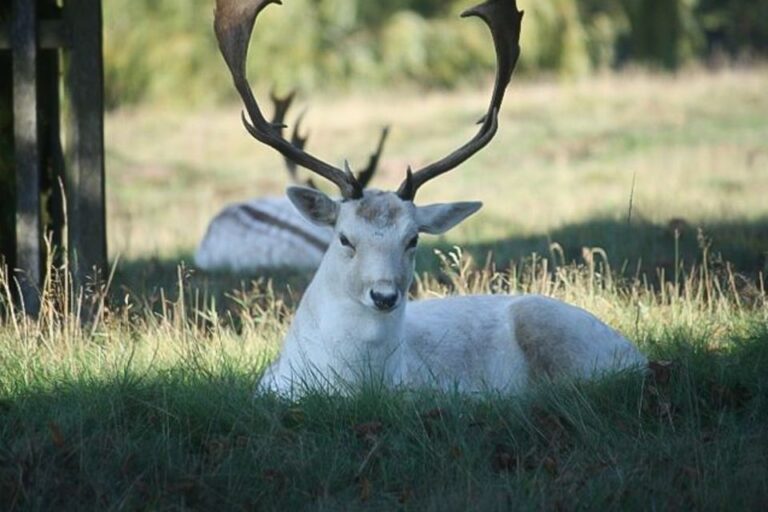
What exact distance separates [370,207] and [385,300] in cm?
59

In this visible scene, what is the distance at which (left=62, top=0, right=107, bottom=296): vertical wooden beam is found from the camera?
903 centimetres

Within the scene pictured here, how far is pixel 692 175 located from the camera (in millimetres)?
19188

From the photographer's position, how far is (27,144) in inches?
353

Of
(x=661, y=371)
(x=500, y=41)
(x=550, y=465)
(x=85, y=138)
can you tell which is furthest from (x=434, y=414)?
Answer: (x=85, y=138)

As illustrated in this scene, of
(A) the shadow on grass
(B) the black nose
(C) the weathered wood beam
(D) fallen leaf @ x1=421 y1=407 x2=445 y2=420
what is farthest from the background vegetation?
(D) fallen leaf @ x1=421 y1=407 x2=445 y2=420

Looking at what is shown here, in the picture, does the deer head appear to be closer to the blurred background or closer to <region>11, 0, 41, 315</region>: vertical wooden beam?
the blurred background

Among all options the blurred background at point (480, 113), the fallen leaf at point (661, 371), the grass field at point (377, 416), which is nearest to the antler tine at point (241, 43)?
the grass field at point (377, 416)

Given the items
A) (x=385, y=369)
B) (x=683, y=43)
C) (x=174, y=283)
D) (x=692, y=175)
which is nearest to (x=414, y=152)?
(x=692, y=175)

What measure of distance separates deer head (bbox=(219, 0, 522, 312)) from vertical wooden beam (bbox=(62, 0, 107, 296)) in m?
1.49

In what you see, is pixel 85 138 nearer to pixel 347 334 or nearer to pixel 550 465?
pixel 347 334

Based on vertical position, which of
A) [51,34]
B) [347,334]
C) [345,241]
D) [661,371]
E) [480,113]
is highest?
[51,34]

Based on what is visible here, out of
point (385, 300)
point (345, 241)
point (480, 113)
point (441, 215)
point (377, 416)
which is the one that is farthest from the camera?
point (480, 113)

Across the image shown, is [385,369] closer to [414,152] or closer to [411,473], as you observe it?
[411,473]

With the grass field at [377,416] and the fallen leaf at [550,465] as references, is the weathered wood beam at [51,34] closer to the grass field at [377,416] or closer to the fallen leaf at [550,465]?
the grass field at [377,416]
